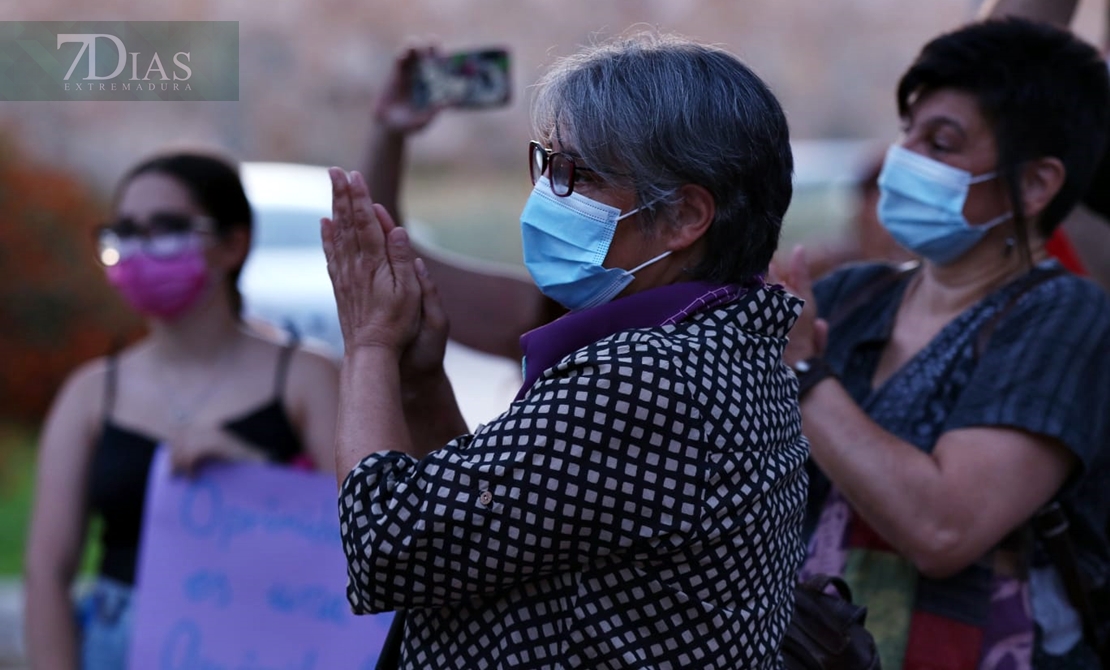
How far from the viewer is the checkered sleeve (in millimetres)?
1611

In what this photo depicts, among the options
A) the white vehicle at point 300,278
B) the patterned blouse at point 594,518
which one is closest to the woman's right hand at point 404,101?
the patterned blouse at point 594,518

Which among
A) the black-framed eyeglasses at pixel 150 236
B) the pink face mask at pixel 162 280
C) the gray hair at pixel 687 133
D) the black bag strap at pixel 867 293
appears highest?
the gray hair at pixel 687 133

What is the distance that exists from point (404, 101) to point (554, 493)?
1.80 meters

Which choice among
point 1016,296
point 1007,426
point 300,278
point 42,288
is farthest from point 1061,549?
point 42,288

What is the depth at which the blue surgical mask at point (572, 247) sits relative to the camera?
1.81 meters

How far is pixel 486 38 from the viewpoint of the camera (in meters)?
14.6

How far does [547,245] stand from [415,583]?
0.53 metres

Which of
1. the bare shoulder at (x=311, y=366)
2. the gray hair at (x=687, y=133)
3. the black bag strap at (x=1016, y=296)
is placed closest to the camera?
the gray hair at (x=687, y=133)

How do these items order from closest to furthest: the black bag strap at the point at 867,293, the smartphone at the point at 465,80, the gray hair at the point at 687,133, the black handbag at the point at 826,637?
the gray hair at the point at 687,133
the black handbag at the point at 826,637
the black bag strap at the point at 867,293
the smartphone at the point at 465,80

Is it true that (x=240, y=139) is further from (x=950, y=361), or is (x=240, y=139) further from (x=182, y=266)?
(x=950, y=361)

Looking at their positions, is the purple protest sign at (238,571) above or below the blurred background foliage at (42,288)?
above

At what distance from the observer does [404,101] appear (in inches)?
125

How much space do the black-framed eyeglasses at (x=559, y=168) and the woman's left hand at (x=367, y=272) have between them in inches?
9.2

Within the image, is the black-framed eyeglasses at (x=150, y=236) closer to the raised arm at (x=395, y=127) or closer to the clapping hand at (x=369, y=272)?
the raised arm at (x=395, y=127)
